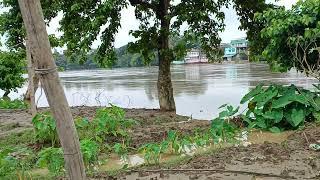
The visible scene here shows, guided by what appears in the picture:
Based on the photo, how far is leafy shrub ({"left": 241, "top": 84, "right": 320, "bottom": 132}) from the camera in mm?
7207

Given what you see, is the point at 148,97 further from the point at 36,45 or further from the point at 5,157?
the point at 36,45

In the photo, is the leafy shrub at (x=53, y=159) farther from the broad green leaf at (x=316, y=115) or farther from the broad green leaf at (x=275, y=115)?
the broad green leaf at (x=316, y=115)

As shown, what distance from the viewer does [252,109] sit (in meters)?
7.86

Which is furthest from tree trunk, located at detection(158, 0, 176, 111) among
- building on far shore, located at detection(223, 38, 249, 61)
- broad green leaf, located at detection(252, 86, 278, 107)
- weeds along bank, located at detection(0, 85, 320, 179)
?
building on far shore, located at detection(223, 38, 249, 61)

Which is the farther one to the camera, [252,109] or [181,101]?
[181,101]

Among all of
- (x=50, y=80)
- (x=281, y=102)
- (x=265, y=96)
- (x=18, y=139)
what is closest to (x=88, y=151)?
(x=50, y=80)

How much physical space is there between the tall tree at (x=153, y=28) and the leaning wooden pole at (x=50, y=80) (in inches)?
297

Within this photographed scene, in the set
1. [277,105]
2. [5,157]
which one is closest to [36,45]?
[5,157]

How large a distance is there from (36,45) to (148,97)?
1668 cm

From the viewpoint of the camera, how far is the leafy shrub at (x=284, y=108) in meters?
7.21

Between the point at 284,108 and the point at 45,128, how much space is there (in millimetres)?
3846

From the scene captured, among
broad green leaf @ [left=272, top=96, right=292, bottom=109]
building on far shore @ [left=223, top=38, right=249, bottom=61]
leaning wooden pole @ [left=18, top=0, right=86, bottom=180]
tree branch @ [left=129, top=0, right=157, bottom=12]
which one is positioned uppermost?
tree branch @ [left=129, top=0, right=157, bottom=12]

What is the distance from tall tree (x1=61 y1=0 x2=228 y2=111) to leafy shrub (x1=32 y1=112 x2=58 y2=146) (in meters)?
4.19

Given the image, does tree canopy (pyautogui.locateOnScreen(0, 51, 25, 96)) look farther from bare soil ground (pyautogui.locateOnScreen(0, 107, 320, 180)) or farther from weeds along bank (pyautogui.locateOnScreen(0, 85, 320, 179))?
bare soil ground (pyautogui.locateOnScreen(0, 107, 320, 180))
